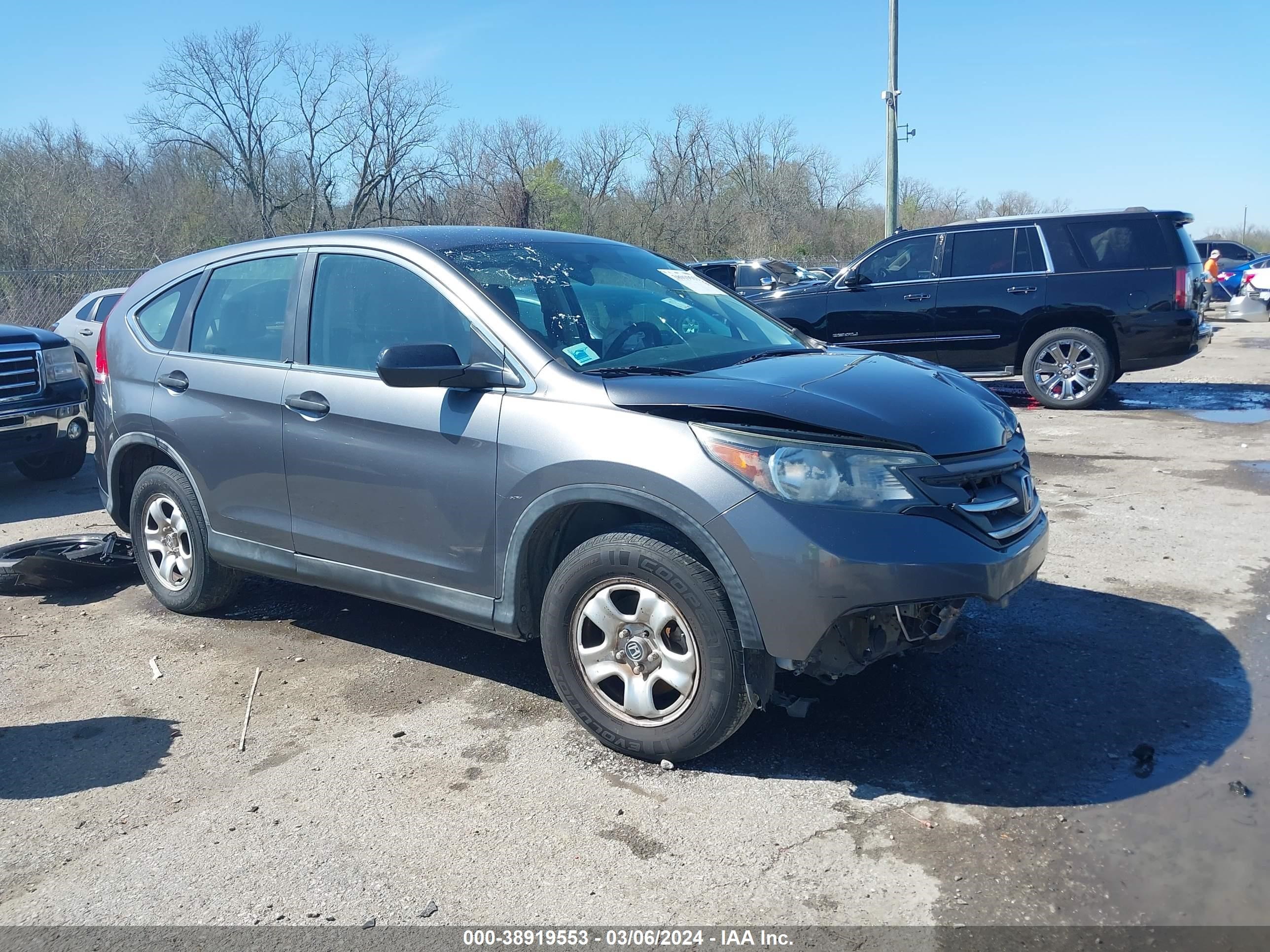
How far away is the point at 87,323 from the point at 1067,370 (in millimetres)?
10900

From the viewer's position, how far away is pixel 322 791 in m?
3.56

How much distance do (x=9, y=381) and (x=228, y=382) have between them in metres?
4.69

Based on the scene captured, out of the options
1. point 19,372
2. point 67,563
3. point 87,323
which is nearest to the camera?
point 67,563

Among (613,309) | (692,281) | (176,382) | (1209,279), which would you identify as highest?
(1209,279)

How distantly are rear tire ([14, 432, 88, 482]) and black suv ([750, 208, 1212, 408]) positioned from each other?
7.99m

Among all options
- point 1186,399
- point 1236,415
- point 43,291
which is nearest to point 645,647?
point 1236,415

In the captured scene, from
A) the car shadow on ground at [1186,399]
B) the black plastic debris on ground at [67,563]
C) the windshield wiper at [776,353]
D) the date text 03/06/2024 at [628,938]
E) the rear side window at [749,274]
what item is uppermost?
the rear side window at [749,274]

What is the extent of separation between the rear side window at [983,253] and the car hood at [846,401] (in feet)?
26.6

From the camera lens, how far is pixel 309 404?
440cm

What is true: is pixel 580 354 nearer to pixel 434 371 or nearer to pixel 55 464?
pixel 434 371

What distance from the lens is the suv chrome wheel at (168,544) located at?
5219mm

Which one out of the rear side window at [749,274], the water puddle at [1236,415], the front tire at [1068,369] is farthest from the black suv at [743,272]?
the water puddle at [1236,415]

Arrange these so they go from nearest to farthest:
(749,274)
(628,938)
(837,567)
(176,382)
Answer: (628,938) < (837,567) < (176,382) < (749,274)

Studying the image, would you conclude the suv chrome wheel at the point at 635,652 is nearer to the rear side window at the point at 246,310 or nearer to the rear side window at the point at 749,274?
the rear side window at the point at 246,310
